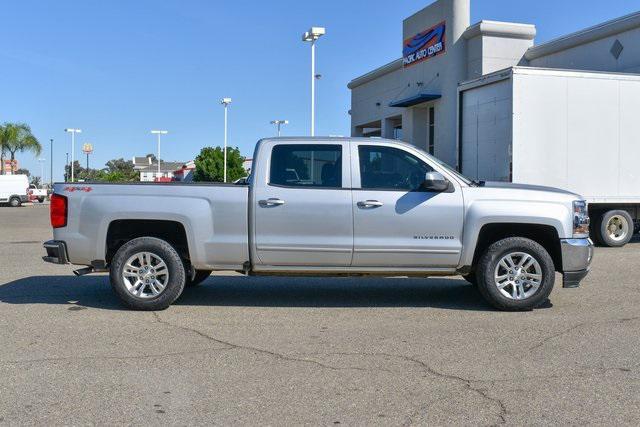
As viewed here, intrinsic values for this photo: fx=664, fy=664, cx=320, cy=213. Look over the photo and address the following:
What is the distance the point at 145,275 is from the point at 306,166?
2.19 metres

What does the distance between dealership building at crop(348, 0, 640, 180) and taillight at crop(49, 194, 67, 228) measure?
9.26m

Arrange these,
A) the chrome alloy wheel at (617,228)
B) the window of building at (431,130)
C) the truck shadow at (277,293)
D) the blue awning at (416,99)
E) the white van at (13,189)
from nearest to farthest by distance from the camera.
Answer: the truck shadow at (277,293), the chrome alloy wheel at (617,228), the blue awning at (416,99), the window of building at (431,130), the white van at (13,189)

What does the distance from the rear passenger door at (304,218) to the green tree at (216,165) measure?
58604 mm

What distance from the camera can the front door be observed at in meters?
7.31

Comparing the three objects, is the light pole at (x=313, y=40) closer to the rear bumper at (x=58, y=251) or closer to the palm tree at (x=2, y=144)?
the rear bumper at (x=58, y=251)

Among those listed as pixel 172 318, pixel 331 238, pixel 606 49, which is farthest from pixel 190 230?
pixel 606 49

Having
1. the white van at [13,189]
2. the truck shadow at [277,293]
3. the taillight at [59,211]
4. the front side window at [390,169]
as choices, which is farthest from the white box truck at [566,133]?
the white van at [13,189]

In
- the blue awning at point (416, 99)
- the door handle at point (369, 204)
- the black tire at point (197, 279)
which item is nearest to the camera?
the door handle at point (369, 204)

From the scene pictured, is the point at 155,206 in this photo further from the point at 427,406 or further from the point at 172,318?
the point at 427,406

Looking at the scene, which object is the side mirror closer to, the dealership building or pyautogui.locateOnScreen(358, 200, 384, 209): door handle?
pyautogui.locateOnScreen(358, 200, 384, 209): door handle

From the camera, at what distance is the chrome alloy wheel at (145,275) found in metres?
7.45

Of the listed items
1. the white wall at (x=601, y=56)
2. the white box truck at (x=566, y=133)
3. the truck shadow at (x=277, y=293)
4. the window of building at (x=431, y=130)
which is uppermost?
the white wall at (x=601, y=56)

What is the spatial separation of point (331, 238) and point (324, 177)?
0.70 meters

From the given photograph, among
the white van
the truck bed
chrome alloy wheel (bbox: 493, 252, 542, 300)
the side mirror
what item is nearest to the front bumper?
chrome alloy wheel (bbox: 493, 252, 542, 300)
